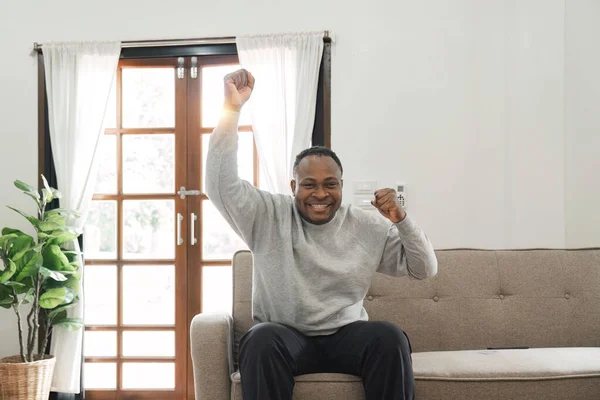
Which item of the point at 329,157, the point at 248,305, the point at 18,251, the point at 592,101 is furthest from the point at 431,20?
the point at 18,251

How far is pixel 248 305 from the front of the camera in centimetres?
250

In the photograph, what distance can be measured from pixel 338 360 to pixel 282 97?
1.99 meters

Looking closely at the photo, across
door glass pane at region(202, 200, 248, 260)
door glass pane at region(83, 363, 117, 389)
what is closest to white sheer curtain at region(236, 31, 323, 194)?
door glass pane at region(202, 200, 248, 260)

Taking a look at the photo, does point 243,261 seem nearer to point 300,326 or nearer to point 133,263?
point 300,326

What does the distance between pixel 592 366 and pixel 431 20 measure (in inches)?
88.0

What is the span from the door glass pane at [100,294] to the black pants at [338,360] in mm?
2138

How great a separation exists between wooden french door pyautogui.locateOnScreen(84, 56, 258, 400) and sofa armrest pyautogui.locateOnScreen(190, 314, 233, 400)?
172 centimetres

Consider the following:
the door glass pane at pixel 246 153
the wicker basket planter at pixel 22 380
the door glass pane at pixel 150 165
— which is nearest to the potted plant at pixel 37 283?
the wicker basket planter at pixel 22 380

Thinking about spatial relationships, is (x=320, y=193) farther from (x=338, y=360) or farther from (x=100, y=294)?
(x=100, y=294)

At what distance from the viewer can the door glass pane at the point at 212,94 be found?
388 centimetres

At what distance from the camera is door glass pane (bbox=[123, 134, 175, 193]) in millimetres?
3893

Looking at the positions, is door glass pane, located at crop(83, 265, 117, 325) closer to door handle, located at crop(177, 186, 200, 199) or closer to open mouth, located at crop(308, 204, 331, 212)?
door handle, located at crop(177, 186, 200, 199)

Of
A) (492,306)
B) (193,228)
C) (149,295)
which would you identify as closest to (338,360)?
(492,306)

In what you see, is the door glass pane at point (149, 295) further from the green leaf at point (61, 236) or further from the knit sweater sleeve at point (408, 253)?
the knit sweater sleeve at point (408, 253)
